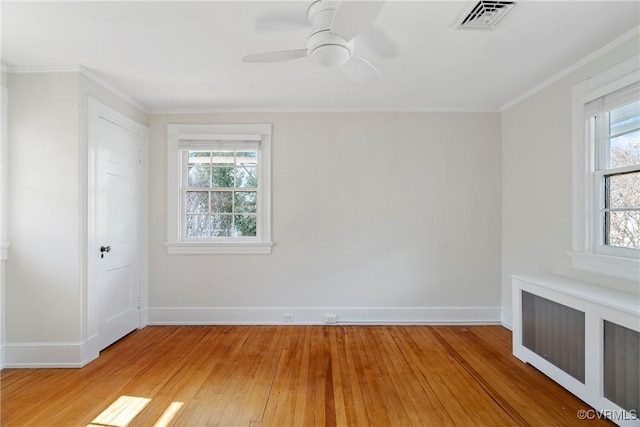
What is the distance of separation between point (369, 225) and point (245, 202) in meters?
1.50

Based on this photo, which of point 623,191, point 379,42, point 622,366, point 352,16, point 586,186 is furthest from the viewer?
point 586,186

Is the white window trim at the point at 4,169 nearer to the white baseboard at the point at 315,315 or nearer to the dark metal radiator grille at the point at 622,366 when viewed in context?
the white baseboard at the point at 315,315

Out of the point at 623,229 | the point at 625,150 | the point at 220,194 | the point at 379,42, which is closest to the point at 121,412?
the point at 220,194

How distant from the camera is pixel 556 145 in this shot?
285cm

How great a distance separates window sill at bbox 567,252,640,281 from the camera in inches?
83.5

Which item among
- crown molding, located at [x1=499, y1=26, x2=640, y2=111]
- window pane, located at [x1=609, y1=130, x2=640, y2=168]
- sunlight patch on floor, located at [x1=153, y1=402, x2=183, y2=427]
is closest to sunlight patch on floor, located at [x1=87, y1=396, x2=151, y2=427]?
sunlight patch on floor, located at [x1=153, y1=402, x2=183, y2=427]

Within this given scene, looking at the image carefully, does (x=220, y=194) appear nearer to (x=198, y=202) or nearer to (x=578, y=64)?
(x=198, y=202)

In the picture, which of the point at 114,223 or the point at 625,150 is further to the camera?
the point at 114,223

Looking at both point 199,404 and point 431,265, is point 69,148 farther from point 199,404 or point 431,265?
point 431,265

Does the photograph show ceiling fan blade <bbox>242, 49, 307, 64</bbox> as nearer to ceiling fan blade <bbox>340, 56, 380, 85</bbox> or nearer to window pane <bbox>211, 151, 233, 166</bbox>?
ceiling fan blade <bbox>340, 56, 380, 85</bbox>

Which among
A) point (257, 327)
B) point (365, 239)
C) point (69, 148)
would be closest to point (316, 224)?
point (365, 239)

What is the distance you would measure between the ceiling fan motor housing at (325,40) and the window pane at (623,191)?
225 centimetres

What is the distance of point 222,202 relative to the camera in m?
3.76

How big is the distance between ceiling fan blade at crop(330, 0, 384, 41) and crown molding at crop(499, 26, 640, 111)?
1.96 metres
